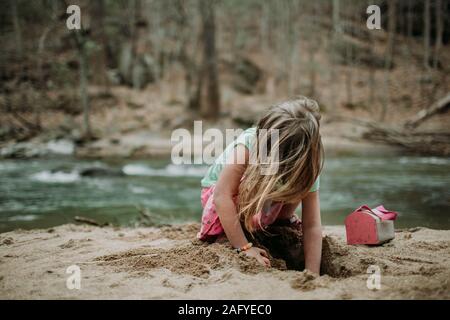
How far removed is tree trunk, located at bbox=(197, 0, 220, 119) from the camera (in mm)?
16188

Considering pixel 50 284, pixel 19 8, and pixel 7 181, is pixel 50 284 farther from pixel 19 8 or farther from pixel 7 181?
pixel 19 8

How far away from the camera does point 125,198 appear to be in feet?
19.7

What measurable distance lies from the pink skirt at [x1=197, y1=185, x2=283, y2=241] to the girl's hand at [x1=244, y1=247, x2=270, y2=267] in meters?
0.16

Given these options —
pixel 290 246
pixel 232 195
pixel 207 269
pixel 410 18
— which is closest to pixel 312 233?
pixel 290 246

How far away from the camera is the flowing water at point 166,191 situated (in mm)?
4629

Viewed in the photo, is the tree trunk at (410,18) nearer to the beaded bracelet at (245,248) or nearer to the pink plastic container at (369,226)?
the pink plastic container at (369,226)

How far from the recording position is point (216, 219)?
7.45ft

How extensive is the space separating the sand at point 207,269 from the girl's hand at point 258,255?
4 cm

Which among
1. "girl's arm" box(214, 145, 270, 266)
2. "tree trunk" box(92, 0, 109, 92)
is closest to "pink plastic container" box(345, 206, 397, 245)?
"girl's arm" box(214, 145, 270, 266)

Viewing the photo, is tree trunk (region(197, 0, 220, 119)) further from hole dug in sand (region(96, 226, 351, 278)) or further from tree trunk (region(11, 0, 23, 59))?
hole dug in sand (region(96, 226, 351, 278))

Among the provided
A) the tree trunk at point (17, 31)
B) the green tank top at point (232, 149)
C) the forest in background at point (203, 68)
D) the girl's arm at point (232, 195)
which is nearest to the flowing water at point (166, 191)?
the green tank top at point (232, 149)

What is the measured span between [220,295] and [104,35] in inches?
955

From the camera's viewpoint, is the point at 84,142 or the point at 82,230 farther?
the point at 84,142
